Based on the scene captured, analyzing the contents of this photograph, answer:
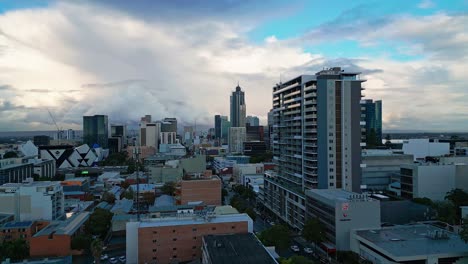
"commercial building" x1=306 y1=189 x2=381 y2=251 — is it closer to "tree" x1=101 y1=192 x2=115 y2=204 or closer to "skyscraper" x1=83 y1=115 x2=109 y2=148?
"tree" x1=101 y1=192 x2=115 y2=204

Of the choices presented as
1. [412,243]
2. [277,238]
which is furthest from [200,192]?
[412,243]

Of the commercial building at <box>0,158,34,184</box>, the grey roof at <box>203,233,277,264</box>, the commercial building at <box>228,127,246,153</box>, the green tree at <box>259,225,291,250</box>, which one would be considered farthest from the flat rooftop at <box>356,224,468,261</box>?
the commercial building at <box>228,127,246,153</box>

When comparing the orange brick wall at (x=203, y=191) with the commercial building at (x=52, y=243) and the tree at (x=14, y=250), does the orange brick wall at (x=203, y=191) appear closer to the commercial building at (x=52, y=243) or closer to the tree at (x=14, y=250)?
the commercial building at (x=52, y=243)

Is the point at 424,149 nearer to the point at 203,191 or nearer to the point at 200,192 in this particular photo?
the point at 203,191

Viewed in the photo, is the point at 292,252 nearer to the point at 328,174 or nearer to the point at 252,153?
the point at 328,174

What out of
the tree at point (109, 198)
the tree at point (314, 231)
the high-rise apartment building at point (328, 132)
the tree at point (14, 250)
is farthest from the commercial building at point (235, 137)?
the tree at point (14, 250)

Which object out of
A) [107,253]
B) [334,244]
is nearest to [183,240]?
[107,253]
